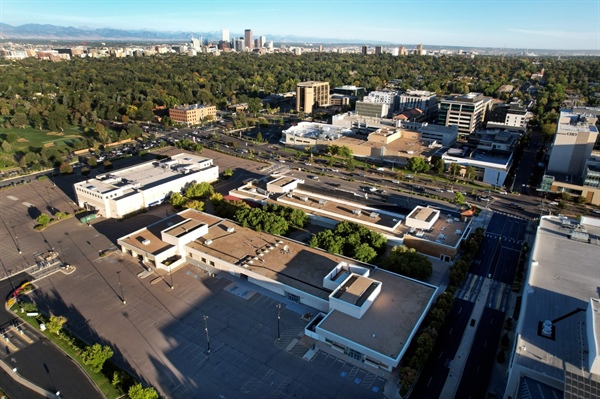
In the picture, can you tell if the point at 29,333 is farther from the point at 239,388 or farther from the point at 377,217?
the point at 377,217

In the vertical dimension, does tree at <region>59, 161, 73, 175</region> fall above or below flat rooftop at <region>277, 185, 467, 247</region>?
below

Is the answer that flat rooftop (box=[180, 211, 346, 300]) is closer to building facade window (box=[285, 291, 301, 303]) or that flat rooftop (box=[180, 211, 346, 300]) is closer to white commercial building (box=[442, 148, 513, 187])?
building facade window (box=[285, 291, 301, 303])

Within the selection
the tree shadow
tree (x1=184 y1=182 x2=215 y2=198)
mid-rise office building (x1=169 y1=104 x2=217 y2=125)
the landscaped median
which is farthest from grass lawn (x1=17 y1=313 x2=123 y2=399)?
mid-rise office building (x1=169 y1=104 x2=217 y2=125)

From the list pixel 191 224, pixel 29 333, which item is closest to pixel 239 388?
pixel 29 333

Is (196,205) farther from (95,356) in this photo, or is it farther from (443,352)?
(443,352)

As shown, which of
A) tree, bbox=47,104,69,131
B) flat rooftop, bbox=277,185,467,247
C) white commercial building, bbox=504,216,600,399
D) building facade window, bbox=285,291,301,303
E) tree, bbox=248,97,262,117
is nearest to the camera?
white commercial building, bbox=504,216,600,399
